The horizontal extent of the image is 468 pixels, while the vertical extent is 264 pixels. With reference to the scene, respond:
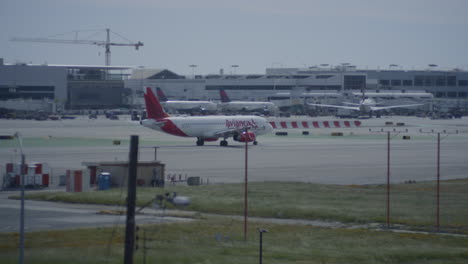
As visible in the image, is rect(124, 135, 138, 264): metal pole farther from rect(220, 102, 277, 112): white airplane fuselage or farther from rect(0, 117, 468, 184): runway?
rect(220, 102, 277, 112): white airplane fuselage

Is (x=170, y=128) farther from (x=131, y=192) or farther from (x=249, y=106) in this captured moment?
(x=249, y=106)

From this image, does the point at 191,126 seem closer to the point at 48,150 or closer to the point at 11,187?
the point at 48,150

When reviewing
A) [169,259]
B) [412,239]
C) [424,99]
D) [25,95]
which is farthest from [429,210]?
[424,99]

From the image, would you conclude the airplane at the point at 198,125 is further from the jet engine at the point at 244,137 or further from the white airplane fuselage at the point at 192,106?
the white airplane fuselage at the point at 192,106

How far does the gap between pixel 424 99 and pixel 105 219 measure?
175 meters

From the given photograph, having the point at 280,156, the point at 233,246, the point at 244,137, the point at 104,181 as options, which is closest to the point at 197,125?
the point at 244,137

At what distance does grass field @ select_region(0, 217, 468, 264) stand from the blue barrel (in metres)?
13.3

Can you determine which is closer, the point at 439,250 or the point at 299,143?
the point at 439,250

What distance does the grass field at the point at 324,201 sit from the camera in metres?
32.5

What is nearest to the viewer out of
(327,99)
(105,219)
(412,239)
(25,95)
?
(412,239)

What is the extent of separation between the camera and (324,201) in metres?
36.9

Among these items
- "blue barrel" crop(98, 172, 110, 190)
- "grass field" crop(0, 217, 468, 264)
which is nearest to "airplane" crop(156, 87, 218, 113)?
"blue barrel" crop(98, 172, 110, 190)

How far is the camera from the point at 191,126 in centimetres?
7531

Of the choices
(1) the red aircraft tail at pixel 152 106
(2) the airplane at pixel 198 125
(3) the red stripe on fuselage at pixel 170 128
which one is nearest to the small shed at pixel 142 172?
(1) the red aircraft tail at pixel 152 106
